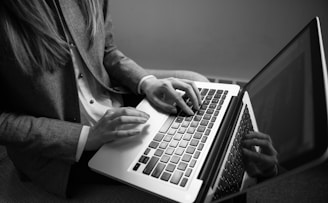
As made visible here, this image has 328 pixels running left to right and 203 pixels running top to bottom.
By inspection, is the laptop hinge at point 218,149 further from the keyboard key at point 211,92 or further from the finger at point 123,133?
the finger at point 123,133

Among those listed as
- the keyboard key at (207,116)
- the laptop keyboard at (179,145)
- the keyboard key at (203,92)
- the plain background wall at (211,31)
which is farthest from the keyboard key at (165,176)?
the plain background wall at (211,31)

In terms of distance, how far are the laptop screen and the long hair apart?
0.53m

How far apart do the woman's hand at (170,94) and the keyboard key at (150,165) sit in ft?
0.54

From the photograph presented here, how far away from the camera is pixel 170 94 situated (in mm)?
A: 648

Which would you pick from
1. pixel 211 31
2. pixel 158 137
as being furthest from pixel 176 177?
pixel 211 31

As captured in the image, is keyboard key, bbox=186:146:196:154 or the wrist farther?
the wrist

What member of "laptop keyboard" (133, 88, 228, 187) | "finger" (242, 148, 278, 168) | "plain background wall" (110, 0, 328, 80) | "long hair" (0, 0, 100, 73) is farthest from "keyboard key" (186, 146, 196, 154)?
"plain background wall" (110, 0, 328, 80)

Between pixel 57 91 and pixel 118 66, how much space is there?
0.25m

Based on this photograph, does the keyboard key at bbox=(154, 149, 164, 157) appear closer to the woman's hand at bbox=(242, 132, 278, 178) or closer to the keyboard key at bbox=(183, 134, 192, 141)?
the keyboard key at bbox=(183, 134, 192, 141)

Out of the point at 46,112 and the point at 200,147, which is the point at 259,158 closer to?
the point at 200,147

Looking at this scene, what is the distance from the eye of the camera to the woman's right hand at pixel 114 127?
53 cm

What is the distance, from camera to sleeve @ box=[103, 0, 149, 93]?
76 centimetres

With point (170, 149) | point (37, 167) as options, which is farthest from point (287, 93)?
point (37, 167)

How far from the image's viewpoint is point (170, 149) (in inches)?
21.0
